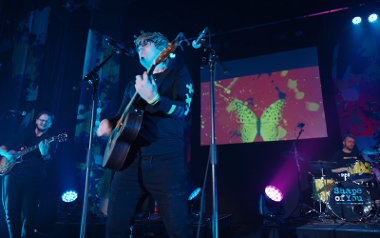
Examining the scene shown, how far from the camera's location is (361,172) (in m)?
4.27

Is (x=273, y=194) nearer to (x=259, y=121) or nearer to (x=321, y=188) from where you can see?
(x=321, y=188)

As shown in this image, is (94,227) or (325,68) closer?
(94,227)

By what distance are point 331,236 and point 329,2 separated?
4.73 meters

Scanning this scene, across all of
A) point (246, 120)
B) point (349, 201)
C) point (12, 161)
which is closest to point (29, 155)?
point (12, 161)

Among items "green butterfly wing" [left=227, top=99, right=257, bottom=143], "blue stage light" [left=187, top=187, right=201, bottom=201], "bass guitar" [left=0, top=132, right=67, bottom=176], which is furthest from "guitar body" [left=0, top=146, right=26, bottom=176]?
"green butterfly wing" [left=227, top=99, right=257, bottom=143]

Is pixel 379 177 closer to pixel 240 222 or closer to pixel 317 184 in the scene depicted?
pixel 317 184

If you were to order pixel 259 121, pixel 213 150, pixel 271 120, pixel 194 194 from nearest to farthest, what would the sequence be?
pixel 213 150, pixel 194 194, pixel 271 120, pixel 259 121

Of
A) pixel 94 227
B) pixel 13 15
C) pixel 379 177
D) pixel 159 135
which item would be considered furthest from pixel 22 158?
pixel 379 177

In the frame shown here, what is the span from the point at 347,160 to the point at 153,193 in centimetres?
450

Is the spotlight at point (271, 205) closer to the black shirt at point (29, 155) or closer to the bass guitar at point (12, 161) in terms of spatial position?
the black shirt at point (29, 155)

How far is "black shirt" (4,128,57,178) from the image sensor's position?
3930 millimetres

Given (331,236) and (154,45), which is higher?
(154,45)

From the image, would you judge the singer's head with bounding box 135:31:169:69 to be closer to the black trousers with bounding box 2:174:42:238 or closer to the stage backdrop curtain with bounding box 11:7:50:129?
the black trousers with bounding box 2:174:42:238

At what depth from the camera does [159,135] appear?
167 cm
